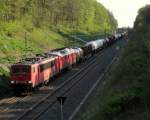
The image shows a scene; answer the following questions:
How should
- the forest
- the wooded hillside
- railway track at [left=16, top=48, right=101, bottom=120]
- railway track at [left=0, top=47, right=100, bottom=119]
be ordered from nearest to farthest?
1. railway track at [left=16, top=48, right=101, bottom=120]
2. railway track at [left=0, top=47, right=100, bottom=119]
3. the forest
4. the wooded hillside

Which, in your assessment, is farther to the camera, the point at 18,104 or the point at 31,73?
the point at 31,73

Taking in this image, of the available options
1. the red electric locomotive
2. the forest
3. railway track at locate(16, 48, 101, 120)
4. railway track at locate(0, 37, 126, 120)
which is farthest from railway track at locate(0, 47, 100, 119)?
the forest

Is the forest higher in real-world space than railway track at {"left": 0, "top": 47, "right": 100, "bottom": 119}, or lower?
higher

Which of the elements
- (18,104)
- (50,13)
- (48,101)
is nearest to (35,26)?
(50,13)

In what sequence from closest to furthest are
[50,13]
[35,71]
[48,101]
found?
1. [48,101]
2. [35,71]
3. [50,13]

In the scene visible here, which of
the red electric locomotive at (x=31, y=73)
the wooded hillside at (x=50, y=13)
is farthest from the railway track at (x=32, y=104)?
the wooded hillside at (x=50, y=13)

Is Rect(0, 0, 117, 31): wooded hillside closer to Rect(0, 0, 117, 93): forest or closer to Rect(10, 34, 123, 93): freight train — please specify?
Rect(0, 0, 117, 93): forest

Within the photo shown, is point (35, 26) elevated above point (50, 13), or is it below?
below

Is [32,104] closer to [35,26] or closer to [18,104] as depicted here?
[18,104]

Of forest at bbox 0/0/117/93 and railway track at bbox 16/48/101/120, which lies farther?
forest at bbox 0/0/117/93

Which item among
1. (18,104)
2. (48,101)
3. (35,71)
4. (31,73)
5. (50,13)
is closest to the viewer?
(18,104)

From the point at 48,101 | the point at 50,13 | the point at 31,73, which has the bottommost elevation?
the point at 48,101

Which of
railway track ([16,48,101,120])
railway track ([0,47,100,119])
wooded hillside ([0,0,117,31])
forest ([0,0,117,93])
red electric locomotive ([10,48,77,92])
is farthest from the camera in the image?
wooded hillside ([0,0,117,31])

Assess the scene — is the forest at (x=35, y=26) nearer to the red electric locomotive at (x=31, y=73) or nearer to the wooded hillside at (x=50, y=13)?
the wooded hillside at (x=50, y=13)
